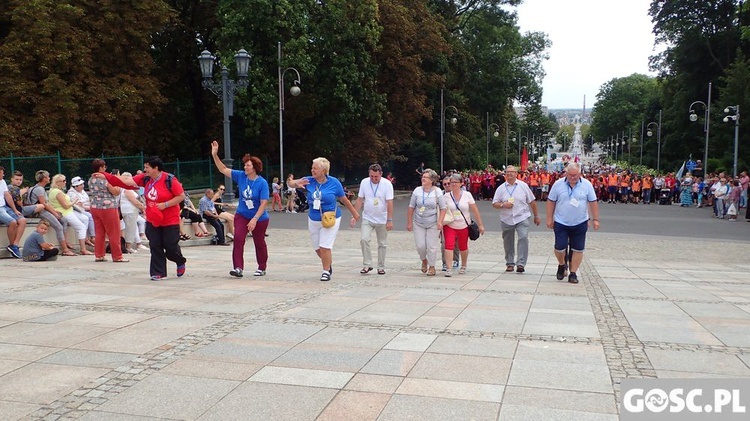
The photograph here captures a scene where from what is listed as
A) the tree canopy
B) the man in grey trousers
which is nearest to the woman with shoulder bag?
the man in grey trousers

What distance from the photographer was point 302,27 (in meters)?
33.1

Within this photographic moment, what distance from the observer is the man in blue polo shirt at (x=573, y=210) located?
31.1 feet

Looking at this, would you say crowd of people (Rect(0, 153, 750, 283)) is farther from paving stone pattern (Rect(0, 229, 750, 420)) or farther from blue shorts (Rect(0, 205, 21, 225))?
paving stone pattern (Rect(0, 229, 750, 420))

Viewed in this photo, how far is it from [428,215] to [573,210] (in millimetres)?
2153

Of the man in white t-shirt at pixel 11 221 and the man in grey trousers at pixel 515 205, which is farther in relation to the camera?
the man in white t-shirt at pixel 11 221

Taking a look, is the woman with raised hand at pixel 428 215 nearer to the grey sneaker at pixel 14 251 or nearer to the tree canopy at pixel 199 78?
the grey sneaker at pixel 14 251

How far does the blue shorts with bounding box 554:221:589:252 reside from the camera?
31.3 ft

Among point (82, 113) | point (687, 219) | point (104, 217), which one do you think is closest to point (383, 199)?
point (104, 217)

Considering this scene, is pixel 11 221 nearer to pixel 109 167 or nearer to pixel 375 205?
pixel 375 205

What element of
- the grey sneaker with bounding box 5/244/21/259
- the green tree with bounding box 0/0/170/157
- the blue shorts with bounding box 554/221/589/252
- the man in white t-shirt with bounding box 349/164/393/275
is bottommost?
the grey sneaker with bounding box 5/244/21/259

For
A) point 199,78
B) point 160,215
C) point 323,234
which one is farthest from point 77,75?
point 323,234

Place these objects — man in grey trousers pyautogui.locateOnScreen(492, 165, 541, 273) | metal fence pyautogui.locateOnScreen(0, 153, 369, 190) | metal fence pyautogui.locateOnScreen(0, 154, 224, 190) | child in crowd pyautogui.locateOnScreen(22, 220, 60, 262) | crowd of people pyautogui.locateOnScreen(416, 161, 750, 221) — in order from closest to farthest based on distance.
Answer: man in grey trousers pyautogui.locateOnScreen(492, 165, 541, 273)
child in crowd pyautogui.locateOnScreen(22, 220, 60, 262)
metal fence pyautogui.locateOnScreen(0, 154, 224, 190)
metal fence pyautogui.locateOnScreen(0, 153, 369, 190)
crowd of people pyautogui.locateOnScreen(416, 161, 750, 221)

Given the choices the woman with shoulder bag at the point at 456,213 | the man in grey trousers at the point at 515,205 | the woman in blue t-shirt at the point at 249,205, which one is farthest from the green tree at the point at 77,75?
the man in grey trousers at the point at 515,205

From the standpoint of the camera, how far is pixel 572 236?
9641 millimetres
